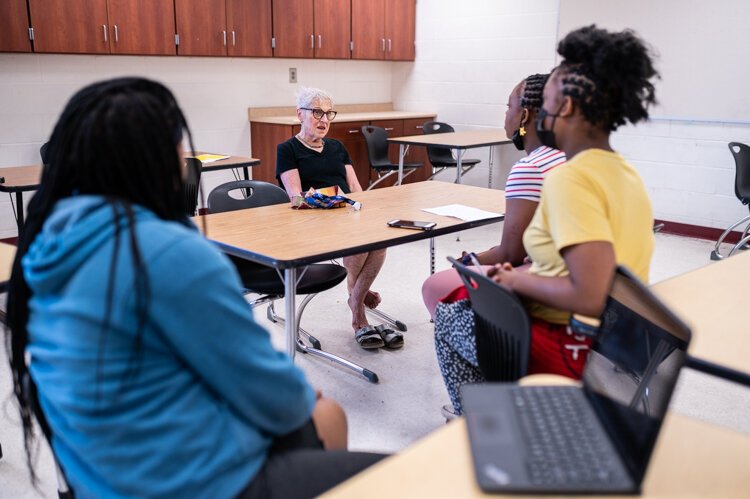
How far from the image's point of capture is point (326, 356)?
292cm

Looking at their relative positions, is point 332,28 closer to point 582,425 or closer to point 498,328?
point 498,328

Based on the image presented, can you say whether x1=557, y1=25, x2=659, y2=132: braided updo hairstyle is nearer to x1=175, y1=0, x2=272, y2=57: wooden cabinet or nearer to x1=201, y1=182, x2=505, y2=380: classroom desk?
x1=201, y1=182, x2=505, y2=380: classroom desk

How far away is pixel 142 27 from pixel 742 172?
4.33 m

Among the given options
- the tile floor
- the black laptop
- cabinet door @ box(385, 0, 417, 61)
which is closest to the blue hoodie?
the black laptop

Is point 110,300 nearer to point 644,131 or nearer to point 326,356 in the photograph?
point 326,356

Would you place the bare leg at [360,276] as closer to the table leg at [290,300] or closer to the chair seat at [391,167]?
the table leg at [290,300]

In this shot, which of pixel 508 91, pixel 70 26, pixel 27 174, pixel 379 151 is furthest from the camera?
pixel 508 91

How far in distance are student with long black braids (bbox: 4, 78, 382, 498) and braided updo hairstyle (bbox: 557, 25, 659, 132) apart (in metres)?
0.94

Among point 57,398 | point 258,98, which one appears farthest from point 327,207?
point 258,98

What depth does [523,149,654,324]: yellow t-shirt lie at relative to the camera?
4.60ft

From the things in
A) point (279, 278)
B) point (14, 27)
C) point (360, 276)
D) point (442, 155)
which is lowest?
point (360, 276)

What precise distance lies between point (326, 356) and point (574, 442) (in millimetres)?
2089

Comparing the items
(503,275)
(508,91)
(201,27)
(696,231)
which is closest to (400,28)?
(508,91)

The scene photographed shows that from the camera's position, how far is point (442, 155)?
6.13 m
